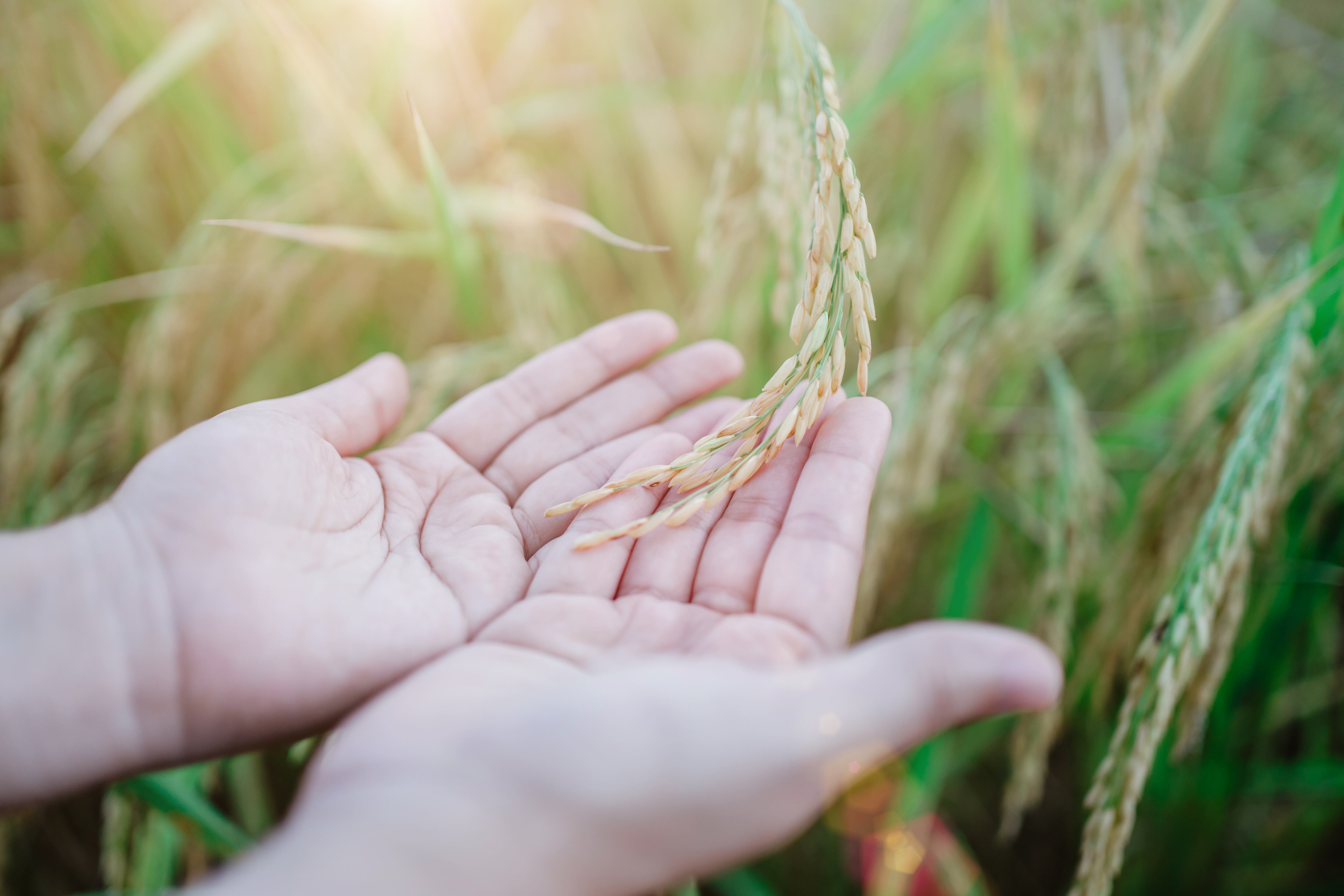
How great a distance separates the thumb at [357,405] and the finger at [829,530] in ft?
1.92

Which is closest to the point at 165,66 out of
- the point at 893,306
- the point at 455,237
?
the point at 455,237

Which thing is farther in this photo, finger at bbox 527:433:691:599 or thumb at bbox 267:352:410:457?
thumb at bbox 267:352:410:457

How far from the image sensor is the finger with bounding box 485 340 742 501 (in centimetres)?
102

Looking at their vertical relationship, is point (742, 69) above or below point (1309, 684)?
above

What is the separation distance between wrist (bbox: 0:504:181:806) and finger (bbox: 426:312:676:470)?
42 cm

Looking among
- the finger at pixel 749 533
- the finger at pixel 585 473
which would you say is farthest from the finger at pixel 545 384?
the finger at pixel 749 533

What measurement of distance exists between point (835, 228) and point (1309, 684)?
4.22 feet

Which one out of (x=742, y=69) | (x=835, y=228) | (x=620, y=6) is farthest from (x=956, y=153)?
(x=835, y=228)

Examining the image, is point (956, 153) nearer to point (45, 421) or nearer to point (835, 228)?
point (835, 228)

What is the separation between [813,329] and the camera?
67 cm

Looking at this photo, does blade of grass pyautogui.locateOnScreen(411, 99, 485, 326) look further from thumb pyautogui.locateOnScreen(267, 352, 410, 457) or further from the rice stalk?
the rice stalk

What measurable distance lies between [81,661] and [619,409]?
0.70 metres

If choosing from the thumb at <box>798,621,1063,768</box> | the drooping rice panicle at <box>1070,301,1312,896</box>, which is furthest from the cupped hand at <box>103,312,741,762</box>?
the drooping rice panicle at <box>1070,301,1312,896</box>

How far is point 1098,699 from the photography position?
990 millimetres
